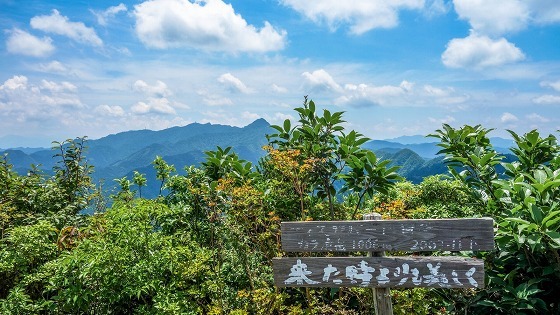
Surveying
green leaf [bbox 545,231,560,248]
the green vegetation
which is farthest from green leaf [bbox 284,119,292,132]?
green leaf [bbox 545,231,560,248]

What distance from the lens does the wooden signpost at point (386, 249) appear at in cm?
282

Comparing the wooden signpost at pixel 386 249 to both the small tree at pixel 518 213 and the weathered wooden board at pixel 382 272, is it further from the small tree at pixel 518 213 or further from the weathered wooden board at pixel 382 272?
the small tree at pixel 518 213

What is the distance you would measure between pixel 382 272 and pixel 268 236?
1259mm

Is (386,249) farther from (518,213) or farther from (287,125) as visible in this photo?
(287,125)

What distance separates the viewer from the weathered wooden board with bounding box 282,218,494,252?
2.80m

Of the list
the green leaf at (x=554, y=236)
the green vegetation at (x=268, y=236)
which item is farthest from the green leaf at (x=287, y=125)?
the green leaf at (x=554, y=236)

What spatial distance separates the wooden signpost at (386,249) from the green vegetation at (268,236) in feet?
1.31

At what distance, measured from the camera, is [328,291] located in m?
4.14

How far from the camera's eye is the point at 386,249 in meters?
2.90

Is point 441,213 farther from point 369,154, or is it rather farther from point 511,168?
point 369,154

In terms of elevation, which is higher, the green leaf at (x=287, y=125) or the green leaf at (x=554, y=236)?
the green leaf at (x=287, y=125)

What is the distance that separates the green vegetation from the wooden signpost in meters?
0.40

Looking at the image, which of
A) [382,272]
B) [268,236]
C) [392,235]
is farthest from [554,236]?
[268,236]

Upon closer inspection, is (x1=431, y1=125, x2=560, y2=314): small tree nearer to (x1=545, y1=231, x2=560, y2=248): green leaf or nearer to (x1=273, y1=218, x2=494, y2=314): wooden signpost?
(x1=545, y1=231, x2=560, y2=248): green leaf
